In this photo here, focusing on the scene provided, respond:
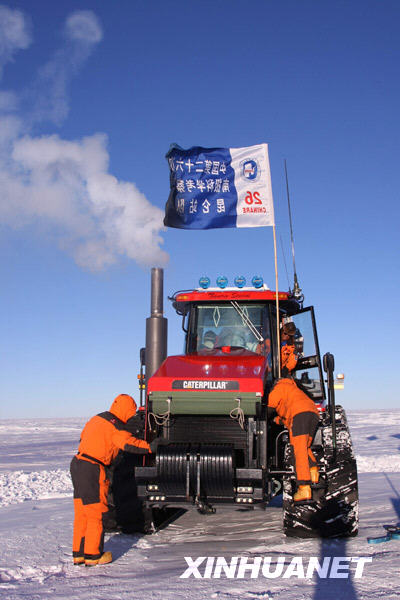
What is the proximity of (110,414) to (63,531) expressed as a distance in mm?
2152

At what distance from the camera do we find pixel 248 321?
7.54m

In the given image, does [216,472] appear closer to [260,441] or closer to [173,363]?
[260,441]

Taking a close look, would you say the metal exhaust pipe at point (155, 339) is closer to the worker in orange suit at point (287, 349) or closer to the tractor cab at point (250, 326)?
the tractor cab at point (250, 326)

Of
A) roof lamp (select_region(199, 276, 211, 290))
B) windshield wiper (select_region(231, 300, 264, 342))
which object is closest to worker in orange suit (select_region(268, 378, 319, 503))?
windshield wiper (select_region(231, 300, 264, 342))

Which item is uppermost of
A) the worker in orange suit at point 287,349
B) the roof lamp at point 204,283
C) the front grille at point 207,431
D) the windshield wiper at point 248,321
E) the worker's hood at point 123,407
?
the roof lamp at point 204,283

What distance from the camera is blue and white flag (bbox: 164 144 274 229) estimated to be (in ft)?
28.0

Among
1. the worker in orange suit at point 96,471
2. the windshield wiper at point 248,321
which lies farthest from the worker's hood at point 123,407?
the windshield wiper at point 248,321

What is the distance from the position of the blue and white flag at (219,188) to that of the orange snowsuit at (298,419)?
316cm

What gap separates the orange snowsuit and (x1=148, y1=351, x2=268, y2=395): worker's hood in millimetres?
256

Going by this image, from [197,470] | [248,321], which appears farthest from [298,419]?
[248,321]

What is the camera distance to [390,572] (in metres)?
4.79

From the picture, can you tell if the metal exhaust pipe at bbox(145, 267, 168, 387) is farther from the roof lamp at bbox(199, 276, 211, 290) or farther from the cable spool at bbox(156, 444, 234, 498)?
the cable spool at bbox(156, 444, 234, 498)

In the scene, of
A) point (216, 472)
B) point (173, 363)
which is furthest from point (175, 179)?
point (216, 472)

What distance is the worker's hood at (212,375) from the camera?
5.98 meters
